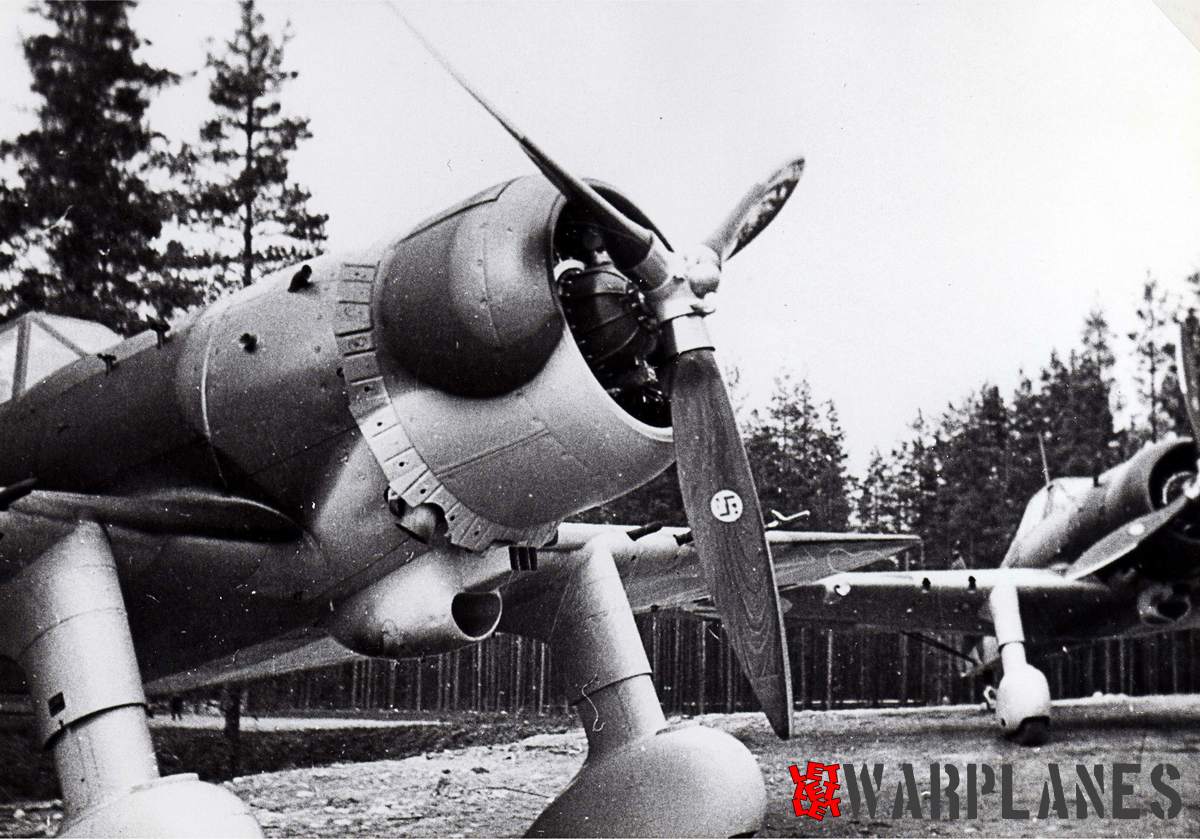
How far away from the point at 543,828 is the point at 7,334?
237cm

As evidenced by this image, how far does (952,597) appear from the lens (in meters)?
7.48

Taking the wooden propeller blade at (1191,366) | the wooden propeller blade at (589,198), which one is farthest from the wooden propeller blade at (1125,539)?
the wooden propeller blade at (589,198)

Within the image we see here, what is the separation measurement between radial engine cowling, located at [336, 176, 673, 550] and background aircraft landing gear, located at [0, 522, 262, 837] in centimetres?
76

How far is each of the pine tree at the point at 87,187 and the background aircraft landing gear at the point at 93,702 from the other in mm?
1450

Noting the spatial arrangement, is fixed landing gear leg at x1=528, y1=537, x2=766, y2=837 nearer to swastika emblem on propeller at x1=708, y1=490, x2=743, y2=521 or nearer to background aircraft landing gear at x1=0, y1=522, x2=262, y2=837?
swastika emblem on propeller at x1=708, y1=490, x2=743, y2=521

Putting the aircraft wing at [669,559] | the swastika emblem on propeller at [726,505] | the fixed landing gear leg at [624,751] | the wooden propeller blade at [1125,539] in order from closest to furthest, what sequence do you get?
the swastika emblem on propeller at [726,505] < the fixed landing gear leg at [624,751] < the aircraft wing at [669,559] < the wooden propeller blade at [1125,539]

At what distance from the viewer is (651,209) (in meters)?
2.53

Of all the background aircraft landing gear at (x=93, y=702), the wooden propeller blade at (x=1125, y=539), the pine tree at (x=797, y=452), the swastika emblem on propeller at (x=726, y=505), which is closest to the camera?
the background aircraft landing gear at (x=93, y=702)

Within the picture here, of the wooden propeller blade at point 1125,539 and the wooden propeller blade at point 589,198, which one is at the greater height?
the wooden propeller blade at point 589,198

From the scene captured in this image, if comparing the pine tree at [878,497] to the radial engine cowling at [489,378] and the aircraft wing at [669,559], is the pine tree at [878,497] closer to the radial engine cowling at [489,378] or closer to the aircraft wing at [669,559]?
the aircraft wing at [669,559]

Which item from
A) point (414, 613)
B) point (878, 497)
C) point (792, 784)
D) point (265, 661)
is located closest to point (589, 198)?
point (414, 613)

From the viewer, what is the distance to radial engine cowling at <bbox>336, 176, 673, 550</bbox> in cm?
228

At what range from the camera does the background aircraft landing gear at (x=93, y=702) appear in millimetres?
2146

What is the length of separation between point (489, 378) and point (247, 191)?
7.84 ft
